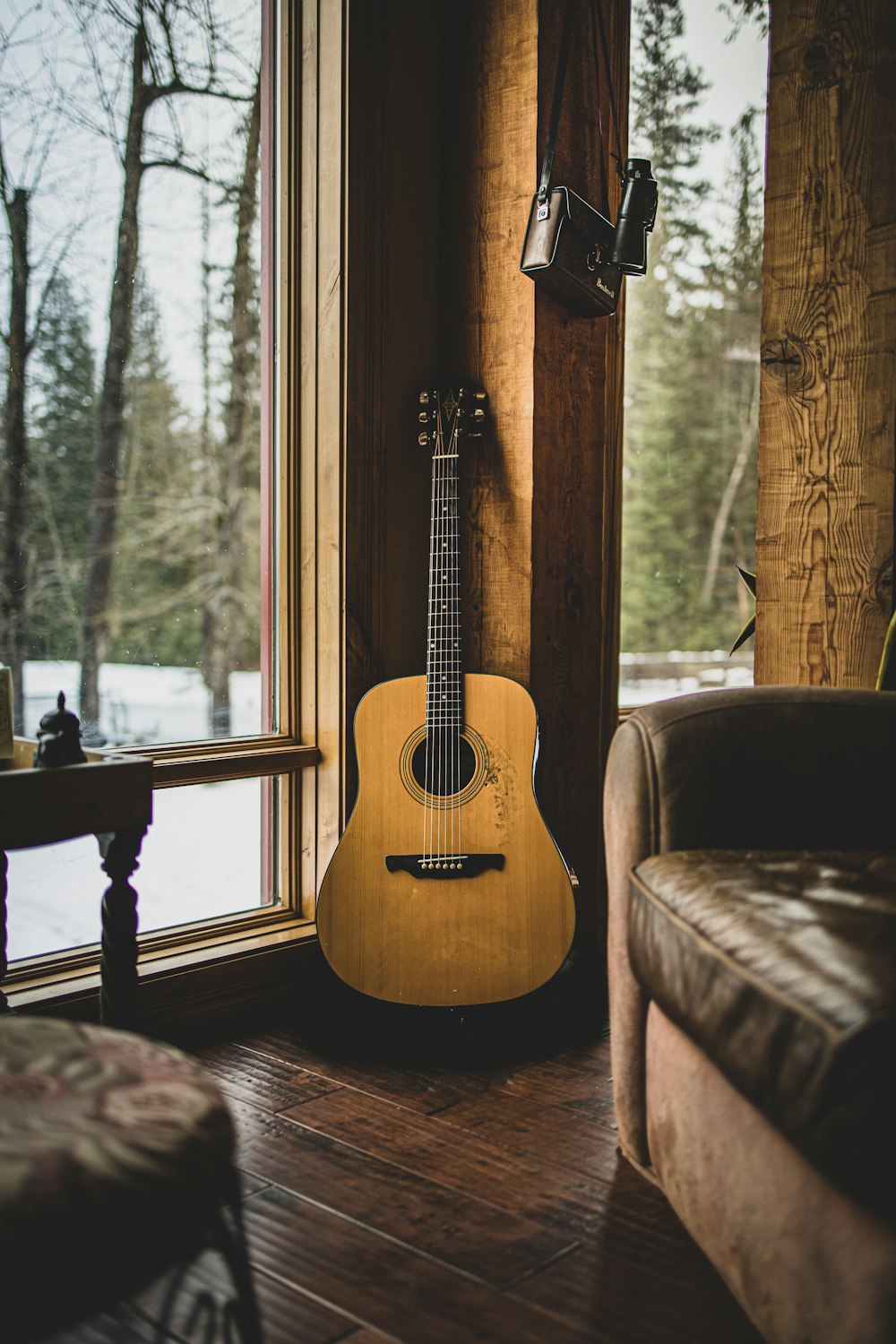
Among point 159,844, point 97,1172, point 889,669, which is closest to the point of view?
point 97,1172

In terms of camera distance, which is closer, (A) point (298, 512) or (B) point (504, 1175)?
(B) point (504, 1175)

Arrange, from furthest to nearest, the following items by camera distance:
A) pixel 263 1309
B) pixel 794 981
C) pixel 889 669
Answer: pixel 889 669 < pixel 263 1309 < pixel 794 981

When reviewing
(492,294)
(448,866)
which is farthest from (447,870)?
(492,294)

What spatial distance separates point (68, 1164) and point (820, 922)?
0.77 meters

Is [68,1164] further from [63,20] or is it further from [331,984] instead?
[63,20]

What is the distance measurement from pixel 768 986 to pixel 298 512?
64.9 inches

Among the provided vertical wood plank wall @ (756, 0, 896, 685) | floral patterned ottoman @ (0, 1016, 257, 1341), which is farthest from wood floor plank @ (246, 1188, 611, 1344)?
vertical wood plank wall @ (756, 0, 896, 685)

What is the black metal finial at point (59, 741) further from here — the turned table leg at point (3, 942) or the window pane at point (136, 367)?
the window pane at point (136, 367)

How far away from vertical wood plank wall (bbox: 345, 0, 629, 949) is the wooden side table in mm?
915

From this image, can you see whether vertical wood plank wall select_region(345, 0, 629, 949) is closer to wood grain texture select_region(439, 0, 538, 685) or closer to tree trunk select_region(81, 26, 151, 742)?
wood grain texture select_region(439, 0, 538, 685)

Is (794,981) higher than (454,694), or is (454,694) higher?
(454,694)

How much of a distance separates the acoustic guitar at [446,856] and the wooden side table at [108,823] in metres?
0.67

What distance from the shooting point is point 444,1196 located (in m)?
1.50

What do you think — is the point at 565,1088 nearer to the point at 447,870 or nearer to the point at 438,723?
the point at 447,870
